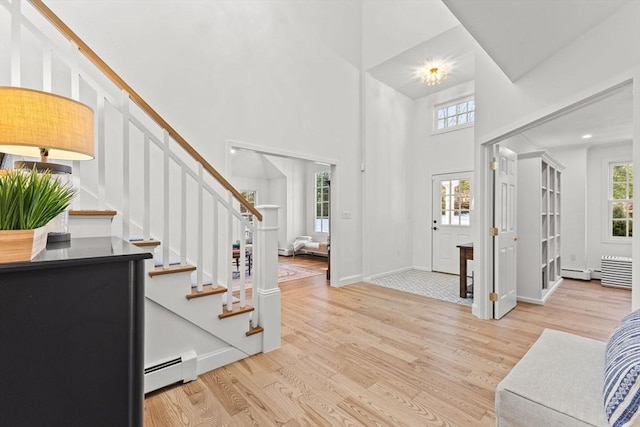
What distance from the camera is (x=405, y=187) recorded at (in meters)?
6.02

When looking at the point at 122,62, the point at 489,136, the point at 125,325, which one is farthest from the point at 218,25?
the point at 125,325

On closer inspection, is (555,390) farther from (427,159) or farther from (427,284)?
(427,159)

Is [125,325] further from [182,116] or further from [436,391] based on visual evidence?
[182,116]

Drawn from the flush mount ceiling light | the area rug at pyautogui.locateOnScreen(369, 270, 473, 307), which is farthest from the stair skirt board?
the flush mount ceiling light

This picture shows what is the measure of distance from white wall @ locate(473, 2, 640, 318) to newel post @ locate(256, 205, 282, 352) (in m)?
2.30

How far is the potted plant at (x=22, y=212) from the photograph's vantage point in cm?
77

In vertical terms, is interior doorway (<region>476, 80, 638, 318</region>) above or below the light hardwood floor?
above

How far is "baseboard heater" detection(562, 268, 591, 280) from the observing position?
514 cm

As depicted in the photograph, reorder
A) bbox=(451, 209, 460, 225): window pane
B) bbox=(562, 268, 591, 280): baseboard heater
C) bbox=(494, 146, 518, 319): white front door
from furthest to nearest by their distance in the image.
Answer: bbox=(451, 209, 460, 225): window pane, bbox=(562, 268, 591, 280): baseboard heater, bbox=(494, 146, 518, 319): white front door

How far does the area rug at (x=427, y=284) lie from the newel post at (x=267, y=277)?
2.59 metres

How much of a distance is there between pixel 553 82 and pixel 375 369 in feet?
8.84

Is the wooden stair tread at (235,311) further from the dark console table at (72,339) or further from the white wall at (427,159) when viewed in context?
the white wall at (427,159)

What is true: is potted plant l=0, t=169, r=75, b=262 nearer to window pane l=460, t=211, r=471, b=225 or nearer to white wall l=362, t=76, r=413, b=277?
white wall l=362, t=76, r=413, b=277

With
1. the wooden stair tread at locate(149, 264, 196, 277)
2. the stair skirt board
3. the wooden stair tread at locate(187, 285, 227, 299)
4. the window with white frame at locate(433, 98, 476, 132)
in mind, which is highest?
the window with white frame at locate(433, 98, 476, 132)
